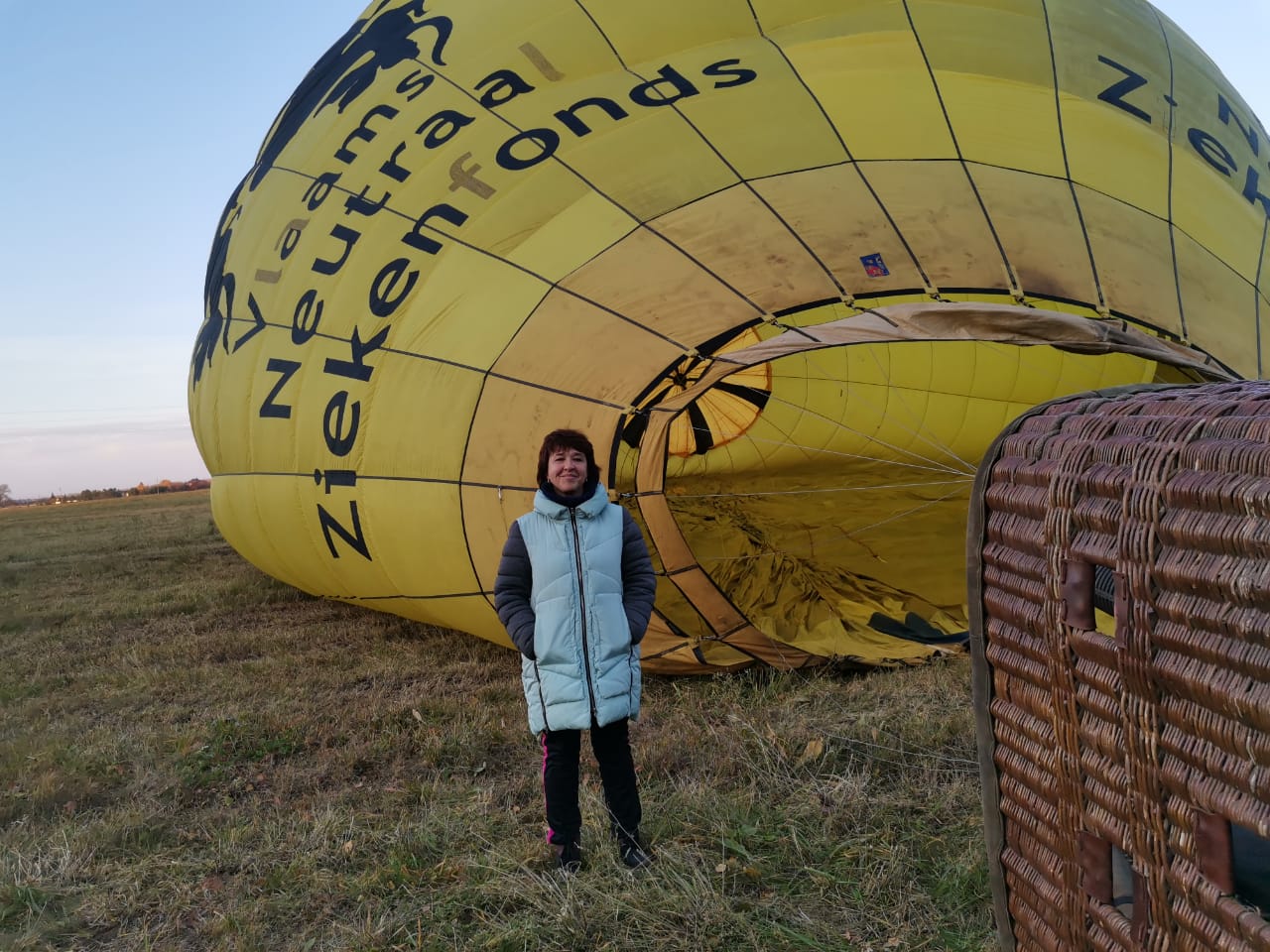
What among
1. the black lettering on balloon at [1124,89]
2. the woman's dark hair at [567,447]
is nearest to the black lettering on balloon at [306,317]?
the woman's dark hair at [567,447]

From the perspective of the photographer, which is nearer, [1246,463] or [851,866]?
[1246,463]

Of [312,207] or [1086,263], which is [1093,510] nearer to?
[1086,263]

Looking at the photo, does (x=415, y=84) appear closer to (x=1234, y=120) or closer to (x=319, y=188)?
(x=319, y=188)

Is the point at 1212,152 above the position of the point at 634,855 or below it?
above


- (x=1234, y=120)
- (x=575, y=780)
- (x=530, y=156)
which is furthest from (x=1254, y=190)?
(x=575, y=780)

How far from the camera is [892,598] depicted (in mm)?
3977

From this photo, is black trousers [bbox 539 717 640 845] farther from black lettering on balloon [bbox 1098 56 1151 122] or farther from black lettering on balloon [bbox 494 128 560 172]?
black lettering on balloon [bbox 1098 56 1151 122]

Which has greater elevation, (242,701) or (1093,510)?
(1093,510)

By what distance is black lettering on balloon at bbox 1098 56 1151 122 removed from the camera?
342 centimetres

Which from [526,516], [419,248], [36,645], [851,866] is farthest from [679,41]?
[36,645]

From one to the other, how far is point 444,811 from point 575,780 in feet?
1.55

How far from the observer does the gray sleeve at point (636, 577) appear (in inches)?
90.0

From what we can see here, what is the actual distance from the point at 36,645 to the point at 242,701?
1.93 meters

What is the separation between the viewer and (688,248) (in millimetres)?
3080
